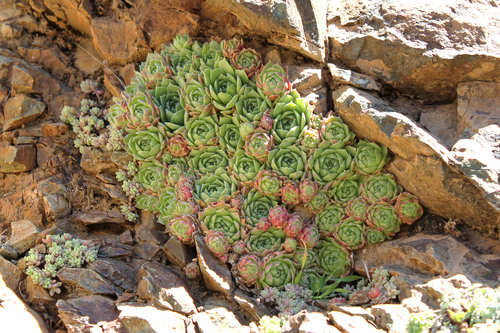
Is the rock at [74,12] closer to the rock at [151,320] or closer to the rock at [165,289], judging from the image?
the rock at [165,289]

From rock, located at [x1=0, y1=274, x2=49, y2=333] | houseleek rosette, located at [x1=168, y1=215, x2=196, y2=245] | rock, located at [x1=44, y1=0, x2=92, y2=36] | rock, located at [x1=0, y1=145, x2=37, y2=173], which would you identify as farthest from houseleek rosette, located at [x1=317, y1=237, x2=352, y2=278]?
rock, located at [x1=44, y1=0, x2=92, y2=36]

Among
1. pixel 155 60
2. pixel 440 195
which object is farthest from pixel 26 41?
pixel 440 195

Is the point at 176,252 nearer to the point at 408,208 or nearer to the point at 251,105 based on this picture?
the point at 251,105

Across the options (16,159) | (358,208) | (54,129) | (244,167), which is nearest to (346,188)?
(358,208)

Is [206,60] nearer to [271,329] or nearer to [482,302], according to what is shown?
[271,329]

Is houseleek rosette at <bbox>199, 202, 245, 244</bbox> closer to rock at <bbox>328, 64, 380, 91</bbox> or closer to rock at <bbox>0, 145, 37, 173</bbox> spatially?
rock at <bbox>328, 64, 380, 91</bbox>

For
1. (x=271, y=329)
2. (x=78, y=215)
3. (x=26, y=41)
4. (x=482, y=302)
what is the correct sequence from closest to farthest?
(x=482, y=302) → (x=271, y=329) → (x=78, y=215) → (x=26, y=41)
